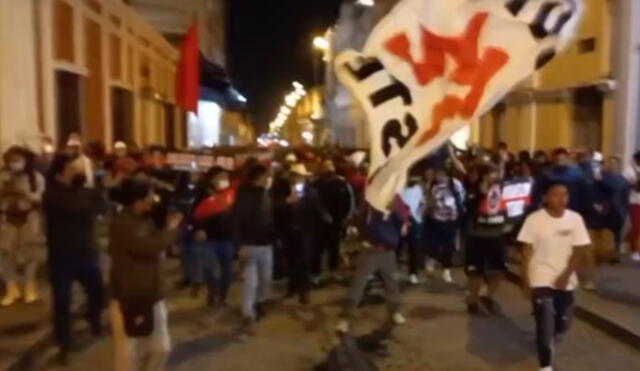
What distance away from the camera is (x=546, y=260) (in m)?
8.07

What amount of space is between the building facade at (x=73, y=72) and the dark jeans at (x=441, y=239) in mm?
6653

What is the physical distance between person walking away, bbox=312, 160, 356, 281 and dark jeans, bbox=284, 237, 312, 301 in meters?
1.10

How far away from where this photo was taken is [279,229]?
505 inches

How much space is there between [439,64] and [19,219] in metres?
5.35

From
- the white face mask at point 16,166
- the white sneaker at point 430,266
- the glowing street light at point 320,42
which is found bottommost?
the white sneaker at point 430,266

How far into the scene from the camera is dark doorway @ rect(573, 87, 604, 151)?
22.0m

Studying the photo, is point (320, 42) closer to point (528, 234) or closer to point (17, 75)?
point (17, 75)

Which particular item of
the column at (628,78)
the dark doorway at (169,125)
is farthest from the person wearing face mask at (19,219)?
the dark doorway at (169,125)

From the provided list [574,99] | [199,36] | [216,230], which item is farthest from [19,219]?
[199,36]

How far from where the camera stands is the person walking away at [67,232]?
8.56 metres

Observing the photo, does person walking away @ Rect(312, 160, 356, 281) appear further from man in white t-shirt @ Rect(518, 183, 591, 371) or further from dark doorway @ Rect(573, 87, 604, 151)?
dark doorway @ Rect(573, 87, 604, 151)

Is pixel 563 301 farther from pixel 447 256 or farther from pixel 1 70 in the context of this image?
pixel 1 70

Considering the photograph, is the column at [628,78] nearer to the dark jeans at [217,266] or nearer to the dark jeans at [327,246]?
the dark jeans at [327,246]

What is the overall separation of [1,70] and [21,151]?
492 centimetres
